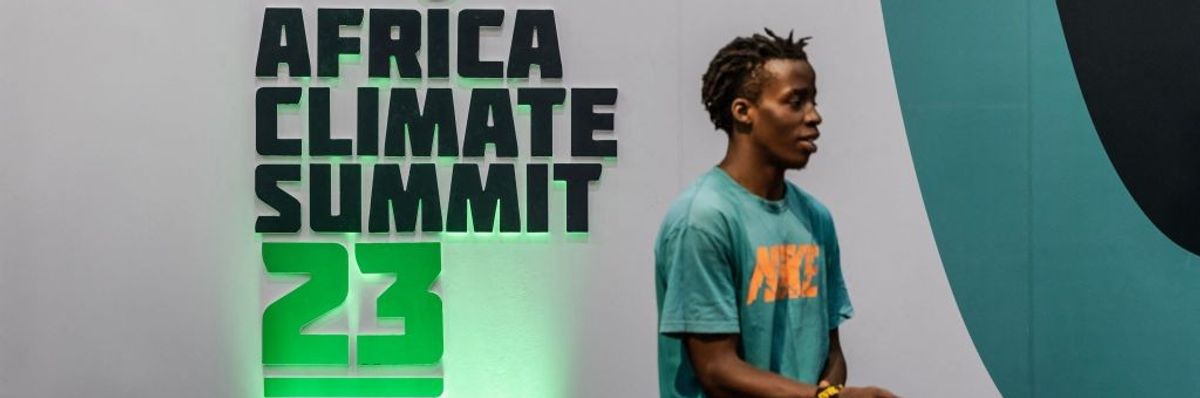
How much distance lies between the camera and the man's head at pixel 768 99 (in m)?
3.36

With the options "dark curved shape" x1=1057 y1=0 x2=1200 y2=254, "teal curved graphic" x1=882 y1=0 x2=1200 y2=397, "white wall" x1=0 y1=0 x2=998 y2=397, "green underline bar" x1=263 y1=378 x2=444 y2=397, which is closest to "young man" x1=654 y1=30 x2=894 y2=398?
"white wall" x1=0 y1=0 x2=998 y2=397

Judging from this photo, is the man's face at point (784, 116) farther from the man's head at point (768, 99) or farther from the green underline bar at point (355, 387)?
the green underline bar at point (355, 387)

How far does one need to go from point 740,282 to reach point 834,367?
351 millimetres

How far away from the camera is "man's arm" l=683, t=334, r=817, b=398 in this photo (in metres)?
3.14

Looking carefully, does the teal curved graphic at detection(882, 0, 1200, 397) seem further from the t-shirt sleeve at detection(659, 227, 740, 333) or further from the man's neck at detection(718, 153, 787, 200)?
the t-shirt sleeve at detection(659, 227, 740, 333)

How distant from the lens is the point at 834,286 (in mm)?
3521

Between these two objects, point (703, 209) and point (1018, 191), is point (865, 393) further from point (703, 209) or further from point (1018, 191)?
point (1018, 191)

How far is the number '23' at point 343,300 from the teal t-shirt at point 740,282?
1.95m

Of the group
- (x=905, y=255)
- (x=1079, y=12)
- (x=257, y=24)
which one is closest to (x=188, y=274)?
(x=257, y=24)

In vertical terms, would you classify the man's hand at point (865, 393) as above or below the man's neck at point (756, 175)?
below

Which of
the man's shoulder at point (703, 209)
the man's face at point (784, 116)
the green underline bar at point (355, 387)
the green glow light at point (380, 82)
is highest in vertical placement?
the green glow light at point (380, 82)

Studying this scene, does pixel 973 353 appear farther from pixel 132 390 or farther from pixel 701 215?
pixel 132 390

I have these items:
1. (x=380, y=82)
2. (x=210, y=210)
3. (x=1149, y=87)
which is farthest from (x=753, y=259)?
(x=1149, y=87)

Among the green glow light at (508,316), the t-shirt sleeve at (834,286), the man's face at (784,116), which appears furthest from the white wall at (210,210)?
the man's face at (784,116)
